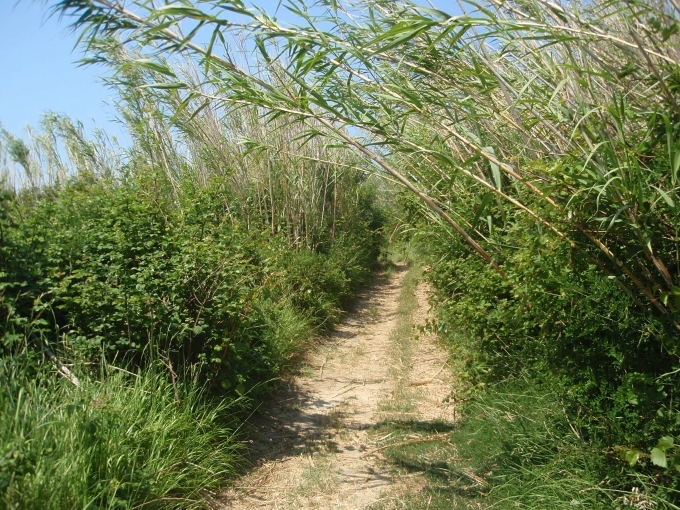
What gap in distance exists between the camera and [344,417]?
618 cm

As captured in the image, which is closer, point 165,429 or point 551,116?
point 551,116

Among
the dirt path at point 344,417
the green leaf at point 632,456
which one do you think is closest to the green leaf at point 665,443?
the green leaf at point 632,456

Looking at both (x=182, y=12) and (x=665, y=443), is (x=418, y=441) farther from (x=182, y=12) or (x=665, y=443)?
(x=182, y=12)

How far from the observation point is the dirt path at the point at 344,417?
4574 millimetres

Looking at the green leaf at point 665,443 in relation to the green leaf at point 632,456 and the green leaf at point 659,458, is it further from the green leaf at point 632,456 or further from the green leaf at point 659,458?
the green leaf at point 632,456

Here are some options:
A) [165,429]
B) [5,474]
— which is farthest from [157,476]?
[5,474]

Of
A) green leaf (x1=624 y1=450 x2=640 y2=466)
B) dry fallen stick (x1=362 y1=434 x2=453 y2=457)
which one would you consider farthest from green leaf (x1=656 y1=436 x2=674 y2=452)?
dry fallen stick (x1=362 y1=434 x2=453 y2=457)

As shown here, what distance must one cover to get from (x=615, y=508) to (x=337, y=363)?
201 inches

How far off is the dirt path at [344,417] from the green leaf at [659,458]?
1.95 meters

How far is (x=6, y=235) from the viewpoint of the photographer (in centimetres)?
436

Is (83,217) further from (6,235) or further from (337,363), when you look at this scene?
(337,363)

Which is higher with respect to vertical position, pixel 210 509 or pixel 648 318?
pixel 648 318

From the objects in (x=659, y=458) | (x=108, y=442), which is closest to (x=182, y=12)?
(x=108, y=442)

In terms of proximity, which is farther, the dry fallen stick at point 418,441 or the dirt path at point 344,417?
the dry fallen stick at point 418,441
